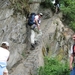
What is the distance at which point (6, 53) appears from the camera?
7262mm

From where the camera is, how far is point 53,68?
1280cm

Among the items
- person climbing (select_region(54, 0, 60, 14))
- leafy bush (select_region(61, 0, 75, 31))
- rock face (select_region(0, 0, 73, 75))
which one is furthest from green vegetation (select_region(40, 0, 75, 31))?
rock face (select_region(0, 0, 73, 75))

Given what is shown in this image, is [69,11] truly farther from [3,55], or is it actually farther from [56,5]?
[3,55]

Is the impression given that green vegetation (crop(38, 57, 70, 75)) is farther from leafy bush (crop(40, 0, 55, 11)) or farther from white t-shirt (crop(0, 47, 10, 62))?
leafy bush (crop(40, 0, 55, 11))

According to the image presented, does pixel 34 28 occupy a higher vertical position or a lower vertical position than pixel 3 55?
lower

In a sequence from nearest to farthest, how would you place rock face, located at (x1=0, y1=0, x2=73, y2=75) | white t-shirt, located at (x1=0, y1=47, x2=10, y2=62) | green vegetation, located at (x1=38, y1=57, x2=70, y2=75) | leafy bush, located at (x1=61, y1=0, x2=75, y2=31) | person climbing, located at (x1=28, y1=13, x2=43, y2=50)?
white t-shirt, located at (x1=0, y1=47, x2=10, y2=62) → green vegetation, located at (x1=38, y1=57, x2=70, y2=75) → rock face, located at (x1=0, y1=0, x2=73, y2=75) → person climbing, located at (x1=28, y1=13, x2=43, y2=50) → leafy bush, located at (x1=61, y1=0, x2=75, y2=31)

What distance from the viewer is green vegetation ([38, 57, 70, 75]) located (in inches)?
452

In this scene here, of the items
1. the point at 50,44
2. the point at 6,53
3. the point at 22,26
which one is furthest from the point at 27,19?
the point at 6,53

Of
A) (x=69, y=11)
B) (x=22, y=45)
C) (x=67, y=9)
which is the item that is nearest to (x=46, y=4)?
(x=67, y=9)

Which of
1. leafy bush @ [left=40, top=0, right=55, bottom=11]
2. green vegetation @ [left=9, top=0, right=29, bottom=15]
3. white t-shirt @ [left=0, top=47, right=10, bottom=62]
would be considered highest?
white t-shirt @ [left=0, top=47, right=10, bottom=62]

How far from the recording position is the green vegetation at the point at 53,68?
11.5m

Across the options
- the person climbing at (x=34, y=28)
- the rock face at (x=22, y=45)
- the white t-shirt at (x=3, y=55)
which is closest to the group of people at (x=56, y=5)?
the rock face at (x=22, y=45)

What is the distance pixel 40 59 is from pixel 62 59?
2356 mm

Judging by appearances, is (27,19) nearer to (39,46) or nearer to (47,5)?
(39,46)
